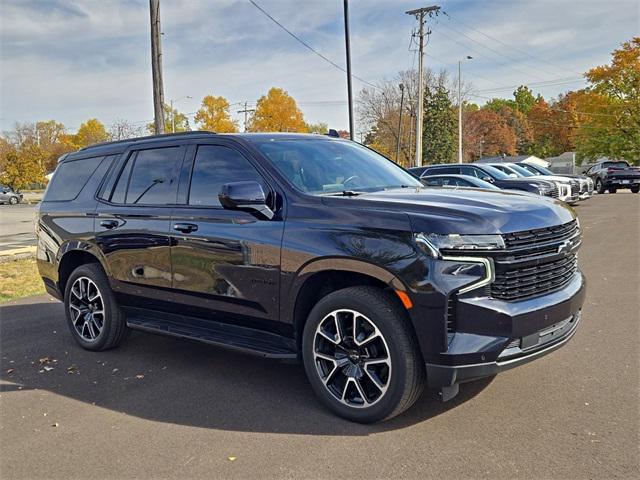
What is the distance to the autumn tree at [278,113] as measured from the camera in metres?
62.5

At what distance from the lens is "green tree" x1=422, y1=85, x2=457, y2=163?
73.6 meters

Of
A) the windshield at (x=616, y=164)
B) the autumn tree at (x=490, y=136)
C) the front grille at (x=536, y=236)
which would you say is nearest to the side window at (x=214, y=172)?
the front grille at (x=536, y=236)

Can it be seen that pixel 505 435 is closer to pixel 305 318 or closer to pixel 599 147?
pixel 305 318

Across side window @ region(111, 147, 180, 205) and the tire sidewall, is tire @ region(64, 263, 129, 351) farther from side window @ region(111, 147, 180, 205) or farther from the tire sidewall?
side window @ region(111, 147, 180, 205)

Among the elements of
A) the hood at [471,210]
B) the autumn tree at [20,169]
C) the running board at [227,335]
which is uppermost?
the autumn tree at [20,169]

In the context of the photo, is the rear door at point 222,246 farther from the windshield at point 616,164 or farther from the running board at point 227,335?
the windshield at point 616,164

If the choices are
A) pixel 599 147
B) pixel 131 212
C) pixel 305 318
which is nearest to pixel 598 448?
pixel 305 318

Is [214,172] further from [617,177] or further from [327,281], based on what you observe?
[617,177]

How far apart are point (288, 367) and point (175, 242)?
1.40 meters

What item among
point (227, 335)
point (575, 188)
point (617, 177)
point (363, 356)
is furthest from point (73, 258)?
point (617, 177)

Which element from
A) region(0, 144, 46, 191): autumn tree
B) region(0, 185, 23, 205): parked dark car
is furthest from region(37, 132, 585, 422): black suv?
region(0, 144, 46, 191): autumn tree

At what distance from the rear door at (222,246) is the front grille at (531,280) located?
146 cm

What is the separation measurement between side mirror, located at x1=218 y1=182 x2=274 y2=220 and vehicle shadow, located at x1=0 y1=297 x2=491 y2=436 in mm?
1333

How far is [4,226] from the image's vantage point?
22.5 metres
